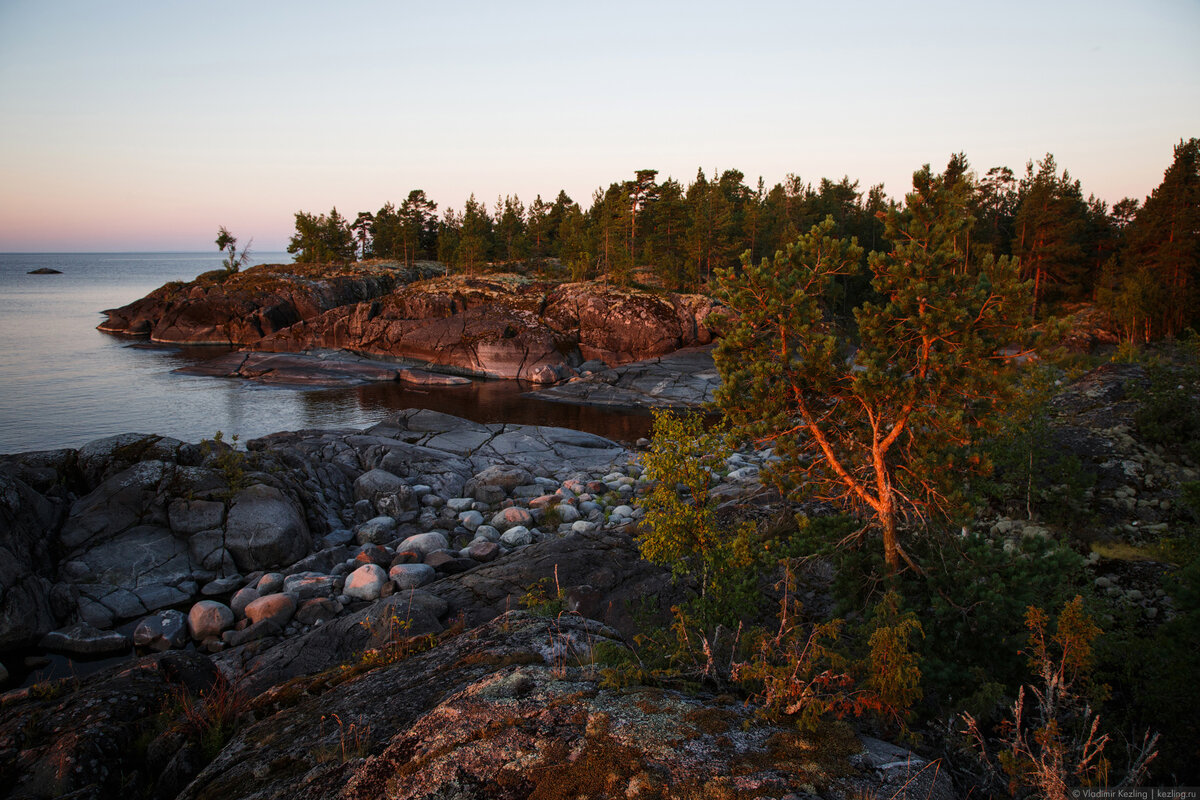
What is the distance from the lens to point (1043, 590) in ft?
23.4

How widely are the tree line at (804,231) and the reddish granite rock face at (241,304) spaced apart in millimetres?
13395

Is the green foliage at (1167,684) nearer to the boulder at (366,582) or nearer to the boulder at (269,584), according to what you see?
the boulder at (366,582)

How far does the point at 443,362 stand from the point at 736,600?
157 ft

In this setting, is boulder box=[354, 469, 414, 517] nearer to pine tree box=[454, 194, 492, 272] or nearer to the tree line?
the tree line

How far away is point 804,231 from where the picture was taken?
67438 millimetres

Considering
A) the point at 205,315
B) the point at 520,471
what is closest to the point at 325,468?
the point at 520,471

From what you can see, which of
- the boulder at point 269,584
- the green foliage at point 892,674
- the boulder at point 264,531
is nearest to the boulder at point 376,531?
the boulder at point 264,531

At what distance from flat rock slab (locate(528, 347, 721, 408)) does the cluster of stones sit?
682 inches

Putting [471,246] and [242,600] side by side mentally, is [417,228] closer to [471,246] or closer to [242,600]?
[471,246]

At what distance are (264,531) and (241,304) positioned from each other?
5618 cm

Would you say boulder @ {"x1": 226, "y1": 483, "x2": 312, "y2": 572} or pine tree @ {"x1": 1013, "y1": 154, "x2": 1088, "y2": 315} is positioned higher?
pine tree @ {"x1": 1013, "y1": 154, "x2": 1088, "y2": 315}

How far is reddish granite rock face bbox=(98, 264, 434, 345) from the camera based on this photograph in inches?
2429

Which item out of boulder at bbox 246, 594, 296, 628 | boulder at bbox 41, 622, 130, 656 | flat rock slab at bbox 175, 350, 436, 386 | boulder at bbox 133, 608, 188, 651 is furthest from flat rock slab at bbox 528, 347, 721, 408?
boulder at bbox 41, 622, 130, 656

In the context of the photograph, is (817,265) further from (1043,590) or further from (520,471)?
(520,471)
